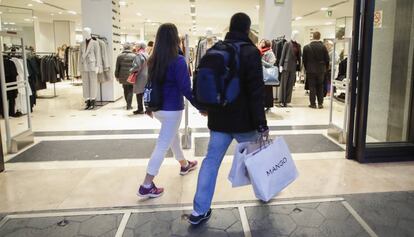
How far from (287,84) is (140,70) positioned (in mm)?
3259

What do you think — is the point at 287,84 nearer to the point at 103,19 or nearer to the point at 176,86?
the point at 103,19

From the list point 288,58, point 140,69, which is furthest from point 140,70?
point 288,58

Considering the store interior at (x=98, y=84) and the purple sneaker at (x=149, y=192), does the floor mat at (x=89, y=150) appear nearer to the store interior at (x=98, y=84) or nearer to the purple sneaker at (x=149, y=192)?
the store interior at (x=98, y=84)

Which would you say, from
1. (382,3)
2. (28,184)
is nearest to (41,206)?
(28,184)

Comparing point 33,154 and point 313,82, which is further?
point 313,82

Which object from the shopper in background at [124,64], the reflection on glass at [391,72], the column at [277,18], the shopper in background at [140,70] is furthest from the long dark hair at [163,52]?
the column at [277,18]

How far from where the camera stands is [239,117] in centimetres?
235

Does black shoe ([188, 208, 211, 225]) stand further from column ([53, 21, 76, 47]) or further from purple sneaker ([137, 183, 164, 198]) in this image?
column ([53, 21, 76, 47])

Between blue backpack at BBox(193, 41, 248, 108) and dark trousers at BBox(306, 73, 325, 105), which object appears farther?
dark trousers at BBox(306, 73, 325, 105)

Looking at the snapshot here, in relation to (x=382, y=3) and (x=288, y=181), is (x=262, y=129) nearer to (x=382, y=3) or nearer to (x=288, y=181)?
(x=288, y=181)

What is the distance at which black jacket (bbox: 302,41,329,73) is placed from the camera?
24.5 feet

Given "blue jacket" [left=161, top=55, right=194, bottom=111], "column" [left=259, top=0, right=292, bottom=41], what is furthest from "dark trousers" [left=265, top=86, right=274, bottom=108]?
"blue jacket" [left=161, top=55, right=194, bottom=111]

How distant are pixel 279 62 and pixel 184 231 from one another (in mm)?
5947

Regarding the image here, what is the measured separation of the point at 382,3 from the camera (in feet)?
14.1
